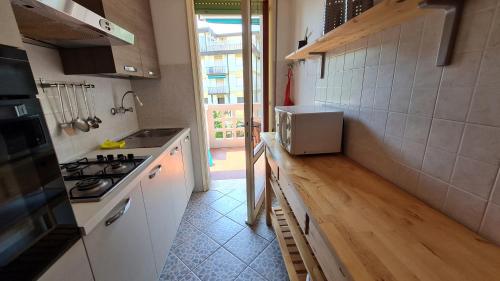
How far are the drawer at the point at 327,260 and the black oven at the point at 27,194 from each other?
0.84 meters

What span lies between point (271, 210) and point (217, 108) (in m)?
3.14

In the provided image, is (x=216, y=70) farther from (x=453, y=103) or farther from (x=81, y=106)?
(x=453, y=103)

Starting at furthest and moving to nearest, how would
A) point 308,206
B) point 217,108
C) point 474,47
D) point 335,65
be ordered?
point 217,108 < point 335,65 < point 308,206 < point 474,47

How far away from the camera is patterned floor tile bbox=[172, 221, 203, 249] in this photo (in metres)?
1.85

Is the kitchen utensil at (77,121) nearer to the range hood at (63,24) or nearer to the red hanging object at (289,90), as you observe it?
the range hood at (63,24)

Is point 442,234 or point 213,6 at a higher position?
point 213,6

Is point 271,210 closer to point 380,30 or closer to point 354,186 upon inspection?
point 354,186

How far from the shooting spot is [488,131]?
562 mm

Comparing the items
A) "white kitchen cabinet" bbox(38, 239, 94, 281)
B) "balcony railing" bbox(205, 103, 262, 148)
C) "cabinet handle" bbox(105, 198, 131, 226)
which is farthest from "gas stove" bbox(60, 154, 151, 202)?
"balcony railing" bbox(205, 103, 262, 148)

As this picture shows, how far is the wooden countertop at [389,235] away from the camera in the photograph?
0.48 metres

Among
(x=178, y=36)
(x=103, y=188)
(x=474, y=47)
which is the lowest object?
(x=103, y=188)

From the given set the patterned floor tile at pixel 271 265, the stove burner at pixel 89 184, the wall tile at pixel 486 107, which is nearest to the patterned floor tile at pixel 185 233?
the patterned floor tile at pixel 271 265

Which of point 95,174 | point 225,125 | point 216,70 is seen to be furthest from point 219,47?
point 95,174

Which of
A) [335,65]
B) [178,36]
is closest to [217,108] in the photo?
[178,36]
